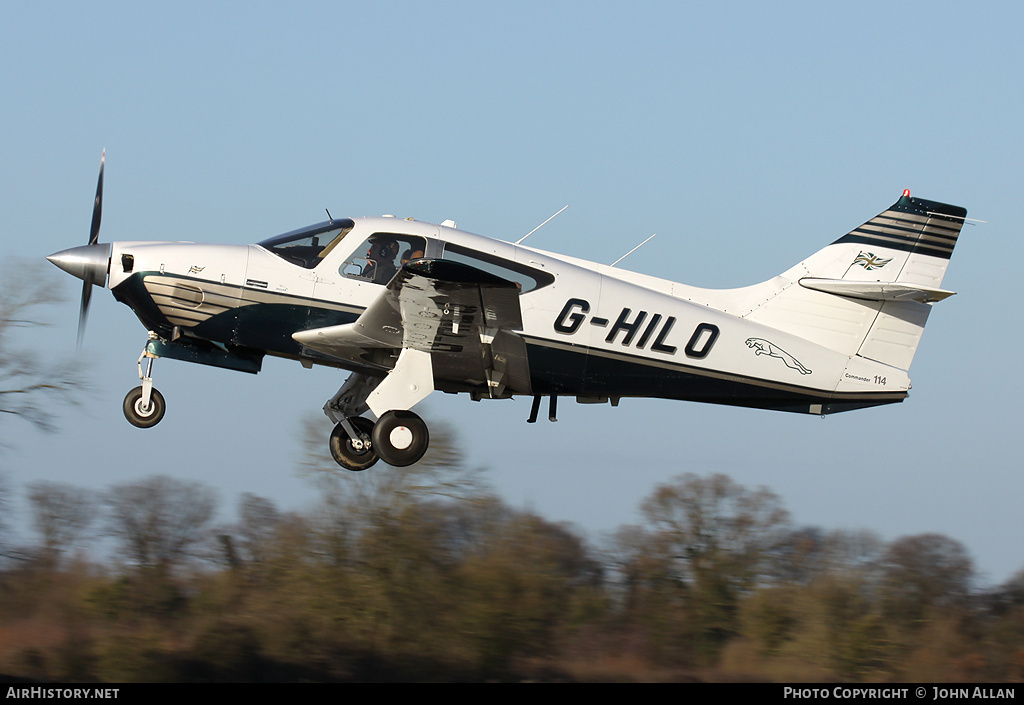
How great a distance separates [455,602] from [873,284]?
12974 millimetres

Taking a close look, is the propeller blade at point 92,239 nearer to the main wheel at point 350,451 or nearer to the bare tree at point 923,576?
the main wheel at point 350,451

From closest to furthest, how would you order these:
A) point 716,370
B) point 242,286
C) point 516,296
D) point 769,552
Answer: point 516,296
point 242,286
point 716,370
point 769,552

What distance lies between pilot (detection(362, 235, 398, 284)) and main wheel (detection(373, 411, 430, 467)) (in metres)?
1.43

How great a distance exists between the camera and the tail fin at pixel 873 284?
12.1 m

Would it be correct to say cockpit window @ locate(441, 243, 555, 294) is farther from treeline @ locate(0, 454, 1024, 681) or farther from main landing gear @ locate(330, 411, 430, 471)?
treeline @ locate(0, 454, 1024, 681)

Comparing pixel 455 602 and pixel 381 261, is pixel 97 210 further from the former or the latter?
pixel 455 602

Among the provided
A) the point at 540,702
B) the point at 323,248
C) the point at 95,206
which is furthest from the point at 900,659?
the point at 95,206

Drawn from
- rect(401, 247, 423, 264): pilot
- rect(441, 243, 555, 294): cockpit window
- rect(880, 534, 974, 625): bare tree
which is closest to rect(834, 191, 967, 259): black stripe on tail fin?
rect(441, 243, 555, 294): cockpit window

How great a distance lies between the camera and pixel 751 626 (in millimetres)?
24750

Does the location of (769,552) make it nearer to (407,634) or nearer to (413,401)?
(407,634)

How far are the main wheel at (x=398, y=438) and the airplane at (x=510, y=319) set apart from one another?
0.01 metres

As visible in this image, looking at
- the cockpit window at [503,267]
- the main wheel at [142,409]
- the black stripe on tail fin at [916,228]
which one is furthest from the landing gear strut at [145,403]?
the black stripe on tail fin at [916,228]

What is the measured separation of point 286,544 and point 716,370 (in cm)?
1339

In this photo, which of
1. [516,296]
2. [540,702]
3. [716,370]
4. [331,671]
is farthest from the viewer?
[331,671]
